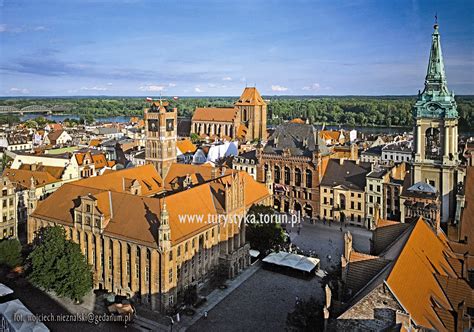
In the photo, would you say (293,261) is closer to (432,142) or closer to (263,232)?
(263,232)

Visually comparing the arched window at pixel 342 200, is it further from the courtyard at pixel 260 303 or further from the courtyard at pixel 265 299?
the courtyard at pixel 260 303

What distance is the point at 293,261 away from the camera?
157ft

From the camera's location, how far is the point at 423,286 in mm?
25250

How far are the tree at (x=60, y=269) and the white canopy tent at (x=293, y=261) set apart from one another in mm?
19457

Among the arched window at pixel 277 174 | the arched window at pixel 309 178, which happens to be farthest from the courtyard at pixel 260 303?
the arched window at pixel 277 174

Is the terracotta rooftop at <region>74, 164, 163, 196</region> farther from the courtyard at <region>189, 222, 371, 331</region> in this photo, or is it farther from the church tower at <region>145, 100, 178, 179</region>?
the courtyard at <region>189, 222, 371, 331</region>

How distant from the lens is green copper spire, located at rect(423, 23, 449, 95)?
4059 centimetres

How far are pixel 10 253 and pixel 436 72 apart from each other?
46118 millimetres

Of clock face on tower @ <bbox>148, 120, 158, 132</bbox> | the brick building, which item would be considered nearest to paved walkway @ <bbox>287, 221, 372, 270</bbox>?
the brick building

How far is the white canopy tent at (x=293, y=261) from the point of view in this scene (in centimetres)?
4662

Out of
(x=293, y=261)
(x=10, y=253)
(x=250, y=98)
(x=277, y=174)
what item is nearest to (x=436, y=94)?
(x=293, y=261)

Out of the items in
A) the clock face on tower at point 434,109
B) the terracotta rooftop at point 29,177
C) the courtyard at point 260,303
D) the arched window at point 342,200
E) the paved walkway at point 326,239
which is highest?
the clock face on tower at point 434,109

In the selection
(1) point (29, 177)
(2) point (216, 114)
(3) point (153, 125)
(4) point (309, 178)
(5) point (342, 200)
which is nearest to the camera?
(3) point (153, 125)

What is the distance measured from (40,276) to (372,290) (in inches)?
1225
